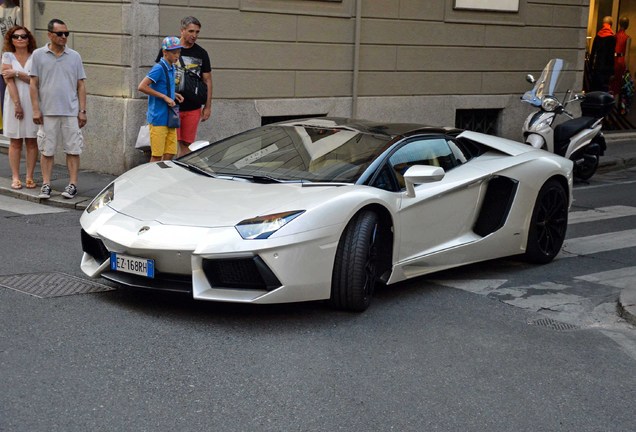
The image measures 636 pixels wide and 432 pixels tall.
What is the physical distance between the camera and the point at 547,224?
812 cm

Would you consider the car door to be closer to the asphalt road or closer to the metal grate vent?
the asphalt road

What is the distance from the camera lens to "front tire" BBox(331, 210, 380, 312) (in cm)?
609

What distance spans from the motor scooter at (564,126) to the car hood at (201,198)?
7.11 meters

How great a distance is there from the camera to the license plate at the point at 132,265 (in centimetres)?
586

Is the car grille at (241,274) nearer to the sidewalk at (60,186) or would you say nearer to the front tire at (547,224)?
the front tire at (547,224)

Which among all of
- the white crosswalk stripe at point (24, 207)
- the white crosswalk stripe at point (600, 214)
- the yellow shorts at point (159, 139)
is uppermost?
the yellow shorts at point (159, 139)

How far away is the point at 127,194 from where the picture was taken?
650 centimetres

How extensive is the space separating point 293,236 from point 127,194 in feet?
4.44

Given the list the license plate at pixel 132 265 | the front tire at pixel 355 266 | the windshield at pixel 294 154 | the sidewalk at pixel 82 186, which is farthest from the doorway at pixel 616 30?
the license plate at pixel 132 265

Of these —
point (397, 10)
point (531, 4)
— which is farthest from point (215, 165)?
point (531, 4)

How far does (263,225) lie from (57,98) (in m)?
4.95

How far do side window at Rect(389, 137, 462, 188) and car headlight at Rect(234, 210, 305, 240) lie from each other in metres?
1.22

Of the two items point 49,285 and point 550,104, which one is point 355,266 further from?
point 550,104

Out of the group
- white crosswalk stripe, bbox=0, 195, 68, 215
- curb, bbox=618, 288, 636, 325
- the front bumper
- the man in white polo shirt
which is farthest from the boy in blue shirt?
curb, bbox=618, 288, 636, 325
